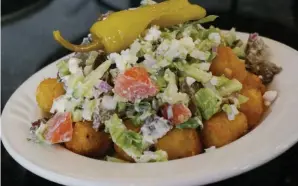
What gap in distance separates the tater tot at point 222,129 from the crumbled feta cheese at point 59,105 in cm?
22

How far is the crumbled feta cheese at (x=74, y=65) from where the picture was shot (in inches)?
35.9

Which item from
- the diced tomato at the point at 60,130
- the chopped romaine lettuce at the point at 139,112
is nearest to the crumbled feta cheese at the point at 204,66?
the chopped romaine lettuce at the point at 139,112

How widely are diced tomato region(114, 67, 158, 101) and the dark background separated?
0.60 feet

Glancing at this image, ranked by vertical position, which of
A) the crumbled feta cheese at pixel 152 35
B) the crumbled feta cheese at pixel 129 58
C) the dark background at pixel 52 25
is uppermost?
the crumbled feta cheese at pixel 152 35

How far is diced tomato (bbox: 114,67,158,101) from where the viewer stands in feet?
2.70

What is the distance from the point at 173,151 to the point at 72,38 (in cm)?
70

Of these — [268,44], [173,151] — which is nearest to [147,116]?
[173,151]

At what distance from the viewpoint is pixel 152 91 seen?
826 mm

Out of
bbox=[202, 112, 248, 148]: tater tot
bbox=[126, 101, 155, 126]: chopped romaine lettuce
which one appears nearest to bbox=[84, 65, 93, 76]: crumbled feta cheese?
bbox=[126, 101, 155, 126]: chopped romaine lettuce

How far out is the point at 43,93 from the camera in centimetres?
93

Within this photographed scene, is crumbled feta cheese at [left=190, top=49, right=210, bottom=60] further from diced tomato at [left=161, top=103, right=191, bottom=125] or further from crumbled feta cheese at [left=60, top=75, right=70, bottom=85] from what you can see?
crumbled feta cheese at [left=60, top=75, right=70, bottom=85]

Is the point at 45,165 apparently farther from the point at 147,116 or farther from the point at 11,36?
the point at 11,36

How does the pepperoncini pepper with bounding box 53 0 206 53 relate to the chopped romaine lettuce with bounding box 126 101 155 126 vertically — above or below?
above

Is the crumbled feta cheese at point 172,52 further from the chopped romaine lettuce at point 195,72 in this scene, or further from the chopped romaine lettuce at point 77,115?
the chopped romaine lettuce at point 77,115
